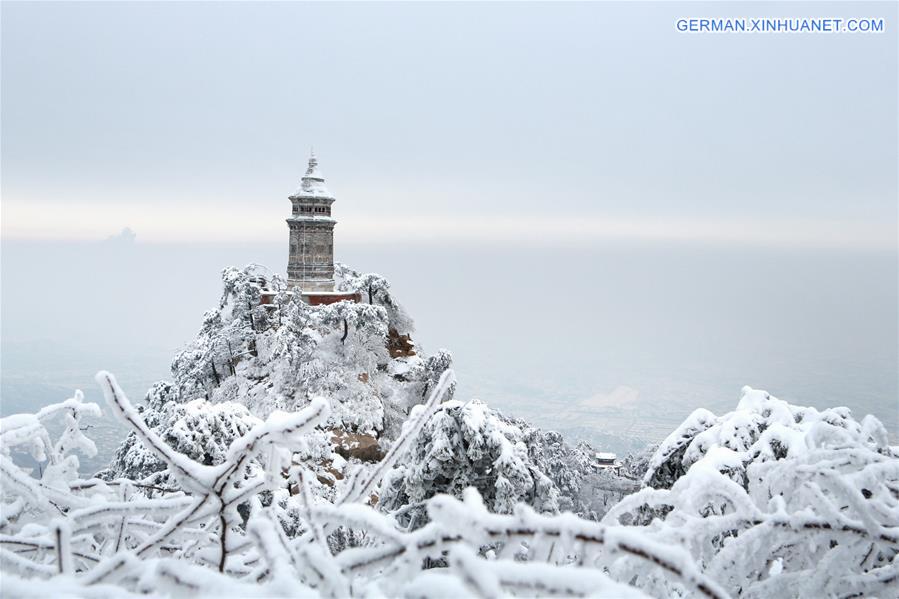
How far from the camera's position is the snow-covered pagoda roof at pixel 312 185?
28.9 m

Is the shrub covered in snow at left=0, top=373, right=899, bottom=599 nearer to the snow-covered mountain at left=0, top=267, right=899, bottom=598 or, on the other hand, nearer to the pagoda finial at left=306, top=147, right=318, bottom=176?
the snow-covered mountain at left=0, top=267, right=899, bottom=598

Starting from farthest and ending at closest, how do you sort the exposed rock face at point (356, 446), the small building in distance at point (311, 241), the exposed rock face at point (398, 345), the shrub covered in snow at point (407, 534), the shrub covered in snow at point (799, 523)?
the small building in distance at point (311, 241) < the exposed rock face at point (398, 345) < the exposed rock face at point (356, 446) < the shrub covered in snow at point (799, 523) < the shrub covered in snow at point (407, 534)

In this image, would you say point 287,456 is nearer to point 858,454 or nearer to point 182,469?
point 182,469

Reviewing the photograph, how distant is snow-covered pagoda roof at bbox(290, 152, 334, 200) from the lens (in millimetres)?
28906

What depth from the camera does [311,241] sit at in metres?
28.8

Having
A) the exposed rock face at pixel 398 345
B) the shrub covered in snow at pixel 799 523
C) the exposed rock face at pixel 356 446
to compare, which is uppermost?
the shrub covered in snow at pixel 799 523

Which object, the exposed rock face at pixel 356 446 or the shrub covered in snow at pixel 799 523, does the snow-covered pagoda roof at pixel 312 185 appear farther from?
the shrub covered in snow at pixel 799 523

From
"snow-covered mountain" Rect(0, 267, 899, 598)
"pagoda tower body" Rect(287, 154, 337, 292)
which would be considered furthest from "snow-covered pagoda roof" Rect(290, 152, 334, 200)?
"snow-covered mountain" Rect(0, 267, 899, 598)

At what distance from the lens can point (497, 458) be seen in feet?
24.1

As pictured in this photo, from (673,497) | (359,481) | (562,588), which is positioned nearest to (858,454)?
(673,497)

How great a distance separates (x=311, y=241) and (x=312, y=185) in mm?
2867

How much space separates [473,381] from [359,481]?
91.0m

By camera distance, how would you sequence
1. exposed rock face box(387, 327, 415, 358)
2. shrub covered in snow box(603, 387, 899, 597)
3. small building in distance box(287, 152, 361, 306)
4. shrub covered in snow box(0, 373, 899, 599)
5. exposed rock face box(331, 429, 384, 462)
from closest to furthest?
shrub covered in snow box(0, 373, 899, 599)
shrub covered in snow box(603, 387, 899, 597)
exposed rock face box(331, 429, 384, 462)
exposed rock face box(387, 327, 415, 358)
small building in distance box(287, 152, 361, 306)

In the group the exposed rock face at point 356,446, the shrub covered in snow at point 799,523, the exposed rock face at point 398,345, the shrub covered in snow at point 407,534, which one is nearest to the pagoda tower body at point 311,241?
the exposed rock face at point 398,345
